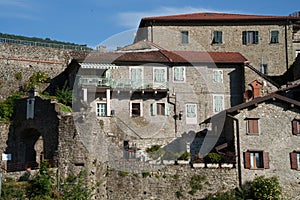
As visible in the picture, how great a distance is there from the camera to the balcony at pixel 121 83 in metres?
39.1

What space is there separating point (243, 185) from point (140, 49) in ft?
51.8

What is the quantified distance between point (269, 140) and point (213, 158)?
3.87m

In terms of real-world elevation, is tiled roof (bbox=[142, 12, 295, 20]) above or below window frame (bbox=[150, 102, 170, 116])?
above

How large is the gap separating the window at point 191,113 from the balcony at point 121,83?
2.45 metres

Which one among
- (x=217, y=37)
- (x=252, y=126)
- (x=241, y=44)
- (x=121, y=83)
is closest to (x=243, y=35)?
(x=241, y=44)

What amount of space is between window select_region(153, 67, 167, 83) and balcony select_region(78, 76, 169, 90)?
0.29 meters

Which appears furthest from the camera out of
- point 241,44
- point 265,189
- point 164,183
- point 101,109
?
point 241,44

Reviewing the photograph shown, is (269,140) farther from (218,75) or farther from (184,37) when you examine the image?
(184,37)

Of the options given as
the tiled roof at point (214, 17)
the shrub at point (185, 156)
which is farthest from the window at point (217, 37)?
the shrub at point (185, 156)

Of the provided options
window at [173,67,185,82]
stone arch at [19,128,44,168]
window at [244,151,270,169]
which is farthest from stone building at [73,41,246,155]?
window at [244,151,270,169]

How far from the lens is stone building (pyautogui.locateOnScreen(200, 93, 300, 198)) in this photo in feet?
110

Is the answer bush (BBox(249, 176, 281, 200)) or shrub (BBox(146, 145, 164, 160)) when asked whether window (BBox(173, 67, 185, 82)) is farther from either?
bush (BBox(249, 176, 281, 200))

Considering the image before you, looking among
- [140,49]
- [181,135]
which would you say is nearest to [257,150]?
[181,135]

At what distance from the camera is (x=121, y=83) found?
40.2 m
